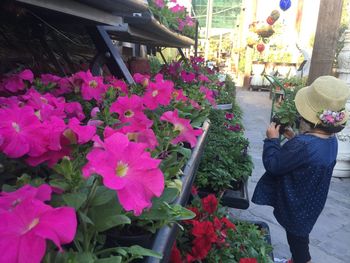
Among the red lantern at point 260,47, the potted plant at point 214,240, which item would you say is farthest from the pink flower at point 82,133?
the red lantern at point 260,47

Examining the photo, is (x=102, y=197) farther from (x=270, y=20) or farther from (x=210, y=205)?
(x=270, y=20)

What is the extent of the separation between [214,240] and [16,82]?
3.37 ft

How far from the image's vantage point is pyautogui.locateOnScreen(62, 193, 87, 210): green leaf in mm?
560

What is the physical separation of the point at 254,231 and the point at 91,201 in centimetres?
192

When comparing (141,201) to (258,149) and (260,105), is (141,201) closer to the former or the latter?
(258,149)

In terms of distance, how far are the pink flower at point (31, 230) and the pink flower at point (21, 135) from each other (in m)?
0.23

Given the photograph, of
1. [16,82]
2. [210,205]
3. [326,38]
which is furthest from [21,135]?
[326,38]

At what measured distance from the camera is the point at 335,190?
480 cm

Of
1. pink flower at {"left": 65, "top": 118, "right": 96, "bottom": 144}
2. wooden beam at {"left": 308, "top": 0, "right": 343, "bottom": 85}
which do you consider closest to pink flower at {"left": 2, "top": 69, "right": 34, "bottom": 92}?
pink flower at {"left": 65, "top": 118, "right": 96, "bottom": 144}

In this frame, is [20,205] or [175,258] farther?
[175,258]

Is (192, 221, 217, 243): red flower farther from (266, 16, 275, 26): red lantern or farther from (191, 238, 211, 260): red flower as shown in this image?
(266, 16, 275, 26): red lantern

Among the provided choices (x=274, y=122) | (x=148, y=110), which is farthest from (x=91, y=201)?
(x=274, y=122)

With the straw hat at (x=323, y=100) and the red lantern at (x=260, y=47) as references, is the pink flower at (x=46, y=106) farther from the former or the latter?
the red lantern at (x=260, y=47)

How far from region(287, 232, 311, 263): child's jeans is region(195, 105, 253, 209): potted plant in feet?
1.30
